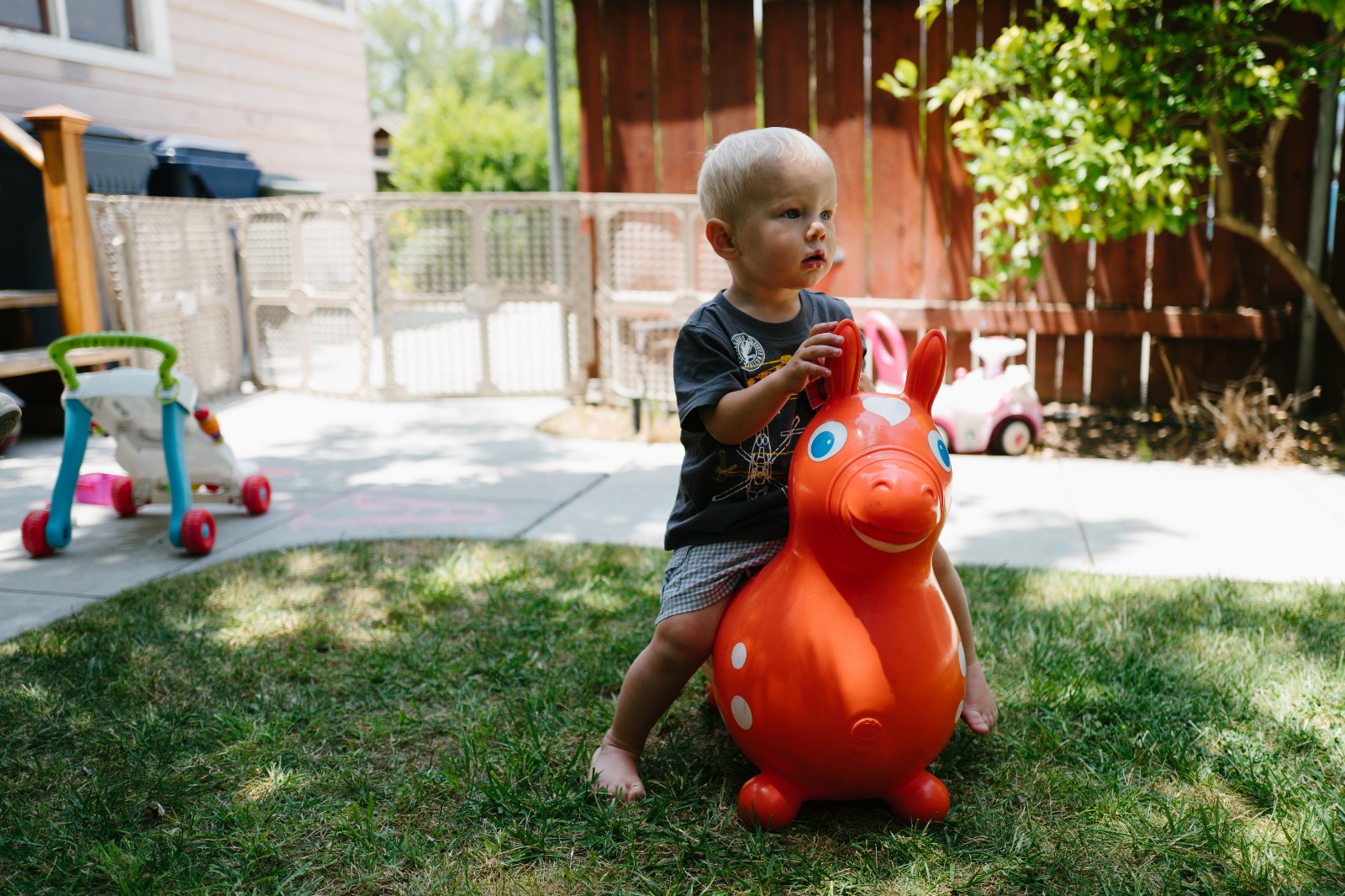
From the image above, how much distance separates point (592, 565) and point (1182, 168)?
3412 millimetres

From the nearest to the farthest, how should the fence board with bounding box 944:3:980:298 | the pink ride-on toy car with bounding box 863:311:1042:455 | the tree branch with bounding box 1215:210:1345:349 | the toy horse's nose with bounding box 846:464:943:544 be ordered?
1. the toy horse's nose with bounding box 846:464:943:544
2. the tree branch with bounding box 1215:210:1345:349
3. the pink ride-on toy car with bounding box 863:311:1042:455
4. the fence board with bounding box 944:3:980:298

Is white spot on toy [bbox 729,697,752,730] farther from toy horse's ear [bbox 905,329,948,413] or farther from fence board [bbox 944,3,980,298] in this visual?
fence board [bbox 944,3,980,298]

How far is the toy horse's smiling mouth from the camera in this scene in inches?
77.8

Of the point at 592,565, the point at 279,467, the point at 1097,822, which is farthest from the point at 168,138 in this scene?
the point at 1097,822

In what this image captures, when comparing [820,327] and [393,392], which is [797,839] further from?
[393,392]

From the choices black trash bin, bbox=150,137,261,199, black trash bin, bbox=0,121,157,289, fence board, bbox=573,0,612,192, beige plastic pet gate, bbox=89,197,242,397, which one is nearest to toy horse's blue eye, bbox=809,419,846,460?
fence board, bbox=573,0,612,192

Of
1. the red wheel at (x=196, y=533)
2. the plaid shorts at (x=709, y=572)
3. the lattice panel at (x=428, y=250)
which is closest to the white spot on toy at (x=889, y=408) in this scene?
the plaid shorts at (x=709, y=572)

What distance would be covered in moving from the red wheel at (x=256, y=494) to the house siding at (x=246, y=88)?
4.29 m

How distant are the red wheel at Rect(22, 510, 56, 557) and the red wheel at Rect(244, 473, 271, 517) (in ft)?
2.46

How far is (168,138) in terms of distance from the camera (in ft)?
25.6

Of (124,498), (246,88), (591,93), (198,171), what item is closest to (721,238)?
(124,498)

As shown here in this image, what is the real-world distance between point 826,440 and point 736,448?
28 centimetres

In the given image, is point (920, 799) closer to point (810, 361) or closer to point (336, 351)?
point (810, 361)

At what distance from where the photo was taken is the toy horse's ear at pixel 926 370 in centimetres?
212
